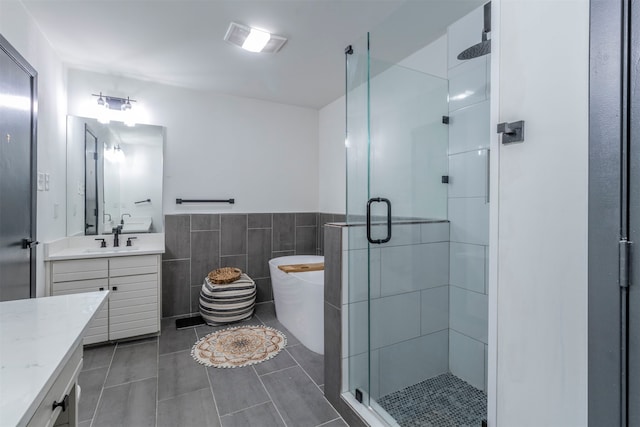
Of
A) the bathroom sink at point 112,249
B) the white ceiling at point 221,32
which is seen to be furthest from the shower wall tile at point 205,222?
the white ceiling at point 221,32

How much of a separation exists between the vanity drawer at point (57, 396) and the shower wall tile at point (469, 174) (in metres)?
2.11

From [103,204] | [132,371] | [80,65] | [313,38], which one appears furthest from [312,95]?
[132,371]

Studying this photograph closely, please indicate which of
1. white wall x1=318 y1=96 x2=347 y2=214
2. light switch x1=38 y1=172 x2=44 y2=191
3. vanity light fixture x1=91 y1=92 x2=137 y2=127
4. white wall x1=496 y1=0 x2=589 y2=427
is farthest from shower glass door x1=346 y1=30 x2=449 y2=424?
vanity light fixture x1=91 y1=92 x2=137 y2=127

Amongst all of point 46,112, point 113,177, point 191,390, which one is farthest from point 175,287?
point 46,112

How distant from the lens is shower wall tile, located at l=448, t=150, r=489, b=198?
74.4 inches

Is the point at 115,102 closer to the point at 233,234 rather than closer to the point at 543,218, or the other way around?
the point at 233,234

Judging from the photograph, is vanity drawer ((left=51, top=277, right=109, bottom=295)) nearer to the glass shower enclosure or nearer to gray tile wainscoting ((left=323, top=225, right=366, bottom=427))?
gray tile wainscoting ((left=323, top=225, right=366, bottom=427))

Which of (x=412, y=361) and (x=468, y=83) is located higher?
(x=468, y=83)

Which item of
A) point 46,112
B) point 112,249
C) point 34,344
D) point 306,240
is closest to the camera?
point 34,344

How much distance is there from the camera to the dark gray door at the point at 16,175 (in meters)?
1.66

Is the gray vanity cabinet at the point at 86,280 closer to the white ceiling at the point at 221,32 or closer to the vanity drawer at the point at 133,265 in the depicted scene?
the vanity drawer at the point at 133,265

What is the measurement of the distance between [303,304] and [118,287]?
5.18ft

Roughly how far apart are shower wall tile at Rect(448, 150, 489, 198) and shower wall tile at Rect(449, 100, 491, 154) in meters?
0.05

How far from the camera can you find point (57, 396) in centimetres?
75
